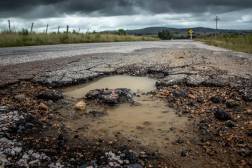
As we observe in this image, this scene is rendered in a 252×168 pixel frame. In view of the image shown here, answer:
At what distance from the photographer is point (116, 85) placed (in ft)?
19.3

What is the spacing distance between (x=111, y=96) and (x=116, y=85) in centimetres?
98

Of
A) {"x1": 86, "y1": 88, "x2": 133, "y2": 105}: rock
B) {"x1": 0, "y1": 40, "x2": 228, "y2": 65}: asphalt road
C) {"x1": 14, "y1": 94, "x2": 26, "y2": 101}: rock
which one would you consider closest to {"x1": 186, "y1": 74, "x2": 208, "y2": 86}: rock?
{"x1": 86, "y1": 88, "x2": 133, "y2": 105}: rock

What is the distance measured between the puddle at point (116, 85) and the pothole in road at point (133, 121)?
19 mm

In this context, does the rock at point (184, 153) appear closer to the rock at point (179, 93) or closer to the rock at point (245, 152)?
the rock at point (245, 152)

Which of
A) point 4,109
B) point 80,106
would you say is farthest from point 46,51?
point 4,109

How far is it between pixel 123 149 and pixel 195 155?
29.8 inches

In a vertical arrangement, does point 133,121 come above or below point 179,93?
below

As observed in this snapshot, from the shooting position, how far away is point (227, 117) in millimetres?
4121

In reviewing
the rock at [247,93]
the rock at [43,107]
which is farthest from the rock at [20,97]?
the rock at [247,93]

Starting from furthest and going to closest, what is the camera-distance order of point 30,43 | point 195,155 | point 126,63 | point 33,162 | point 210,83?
point 30,43, point 126,63, point 210,83, point 195,155, point 33,162

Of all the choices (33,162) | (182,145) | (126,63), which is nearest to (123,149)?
(182,145)

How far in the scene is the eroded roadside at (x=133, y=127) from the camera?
9.86ft

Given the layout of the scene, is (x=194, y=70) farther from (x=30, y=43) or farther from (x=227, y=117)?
(x=30, y=43)

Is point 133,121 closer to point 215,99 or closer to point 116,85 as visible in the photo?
point 215,99
